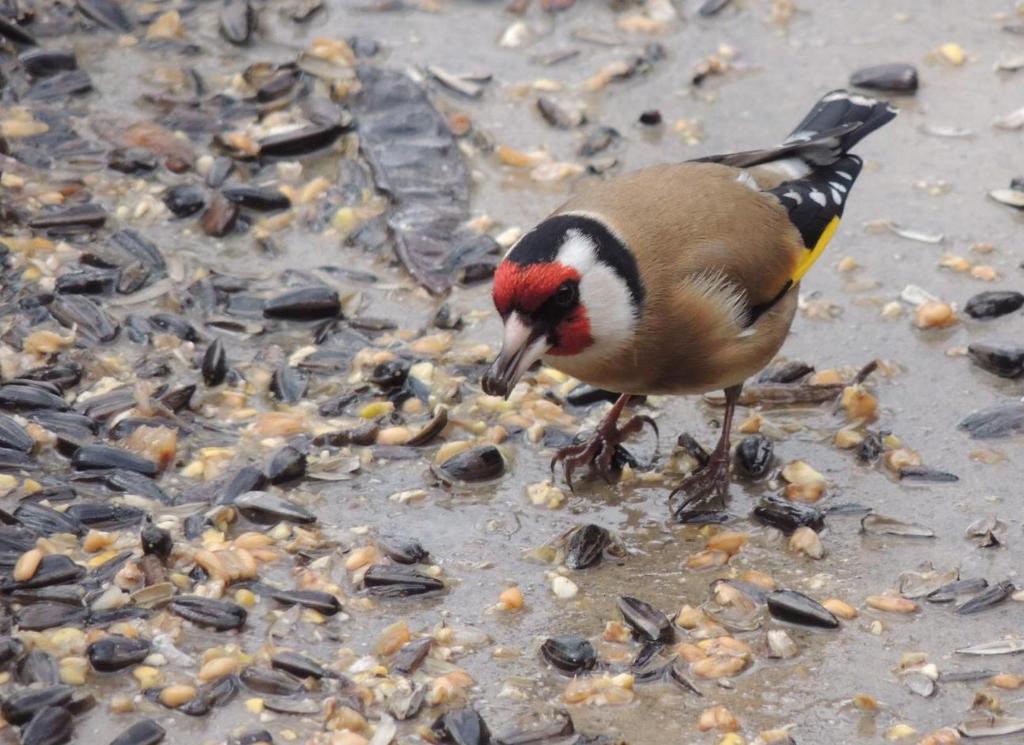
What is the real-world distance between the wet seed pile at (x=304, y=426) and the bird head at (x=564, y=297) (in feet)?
2.06

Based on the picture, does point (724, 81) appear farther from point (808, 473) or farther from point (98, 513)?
point (98, 513)

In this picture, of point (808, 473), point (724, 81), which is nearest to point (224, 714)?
point (808, 473)

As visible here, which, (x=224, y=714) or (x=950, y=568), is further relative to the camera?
(x=950, y=568)

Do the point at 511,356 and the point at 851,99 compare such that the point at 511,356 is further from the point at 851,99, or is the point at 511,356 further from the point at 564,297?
the point at 851,99

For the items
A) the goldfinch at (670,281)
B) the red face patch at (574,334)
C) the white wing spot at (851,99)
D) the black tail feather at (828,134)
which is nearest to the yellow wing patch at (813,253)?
the goldfinch at (670,281)

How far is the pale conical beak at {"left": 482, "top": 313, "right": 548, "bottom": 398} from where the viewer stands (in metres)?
4.66

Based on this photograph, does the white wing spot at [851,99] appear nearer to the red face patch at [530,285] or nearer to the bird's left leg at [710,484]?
the bird's left leg at [710,484]

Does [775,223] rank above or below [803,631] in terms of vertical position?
above

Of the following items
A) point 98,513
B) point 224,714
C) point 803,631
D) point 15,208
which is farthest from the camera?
point 15,208

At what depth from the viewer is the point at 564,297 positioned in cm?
470

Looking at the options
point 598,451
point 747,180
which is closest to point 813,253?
point 747,180

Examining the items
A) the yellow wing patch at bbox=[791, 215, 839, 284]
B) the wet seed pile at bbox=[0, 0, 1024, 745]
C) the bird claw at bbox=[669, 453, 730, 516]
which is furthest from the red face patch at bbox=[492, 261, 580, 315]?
the yellow wing patch at bbox=[791, 215, 839, 284]

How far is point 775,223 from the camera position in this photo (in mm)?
5363

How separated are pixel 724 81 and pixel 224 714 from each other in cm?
458
